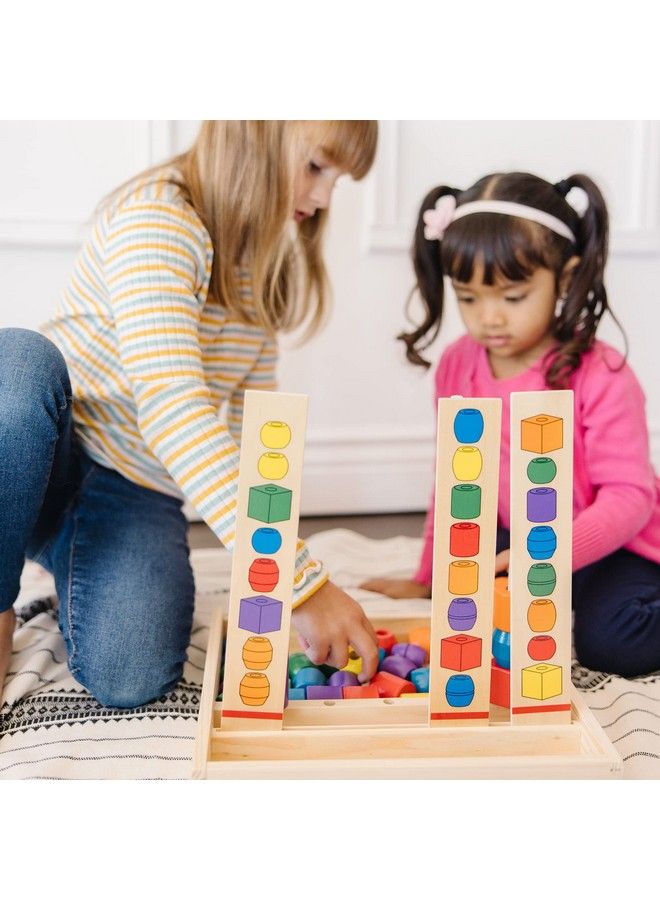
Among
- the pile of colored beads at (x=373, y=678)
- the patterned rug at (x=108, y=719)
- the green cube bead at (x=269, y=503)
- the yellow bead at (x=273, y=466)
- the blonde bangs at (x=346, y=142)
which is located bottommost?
the patterned rug at (x=108, y=719)

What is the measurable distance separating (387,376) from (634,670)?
84cm

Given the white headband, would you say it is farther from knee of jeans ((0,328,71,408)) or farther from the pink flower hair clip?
knee of jeans ((0,328,71,408))

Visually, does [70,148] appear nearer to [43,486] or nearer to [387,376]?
[387,376]

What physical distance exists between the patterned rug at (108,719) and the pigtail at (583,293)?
36 centimetres

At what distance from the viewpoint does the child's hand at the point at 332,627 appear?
0.88m

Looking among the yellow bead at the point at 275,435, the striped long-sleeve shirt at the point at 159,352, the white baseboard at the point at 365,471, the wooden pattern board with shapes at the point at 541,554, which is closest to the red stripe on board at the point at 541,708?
the wooden pattern board with shapes at the point at 541,554

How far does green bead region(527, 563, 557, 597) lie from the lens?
809 mm

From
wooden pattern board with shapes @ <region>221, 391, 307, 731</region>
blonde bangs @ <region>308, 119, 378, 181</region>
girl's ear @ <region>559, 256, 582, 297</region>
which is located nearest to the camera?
wooden pattern board with shapes @ <region>221, 391, 307, 731</region>

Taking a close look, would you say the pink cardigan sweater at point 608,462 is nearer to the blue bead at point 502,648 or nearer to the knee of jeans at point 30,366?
the blue bead at point 502,648

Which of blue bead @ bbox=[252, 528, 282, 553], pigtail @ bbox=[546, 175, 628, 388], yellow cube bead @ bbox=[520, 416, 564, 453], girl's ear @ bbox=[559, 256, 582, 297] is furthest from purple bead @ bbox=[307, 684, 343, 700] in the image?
girl's ear @ bbox=[559, 256, 582, 297]

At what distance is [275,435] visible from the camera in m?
0.77

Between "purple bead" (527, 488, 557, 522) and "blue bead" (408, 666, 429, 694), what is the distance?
0.27m

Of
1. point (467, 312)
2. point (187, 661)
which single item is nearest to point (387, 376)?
point (467, 312)

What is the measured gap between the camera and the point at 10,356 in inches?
38.5
